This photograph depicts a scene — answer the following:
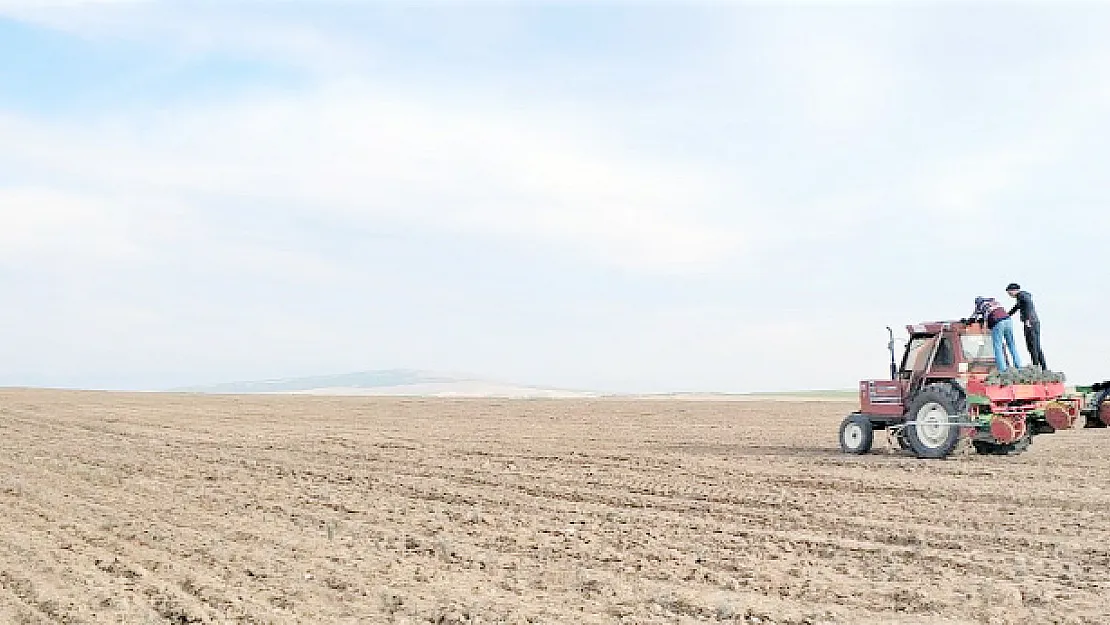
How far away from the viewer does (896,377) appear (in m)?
15.4

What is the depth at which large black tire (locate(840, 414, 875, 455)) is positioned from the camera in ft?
50.7

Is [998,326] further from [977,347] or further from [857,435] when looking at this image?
[857,435]

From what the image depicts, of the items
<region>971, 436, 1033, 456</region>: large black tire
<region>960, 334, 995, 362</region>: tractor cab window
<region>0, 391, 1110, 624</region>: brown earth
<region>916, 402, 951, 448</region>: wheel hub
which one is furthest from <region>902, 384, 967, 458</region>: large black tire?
<region>971, 436, 1033, 456</region>: large black tire

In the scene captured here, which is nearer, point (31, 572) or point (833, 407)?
point (31, 572)

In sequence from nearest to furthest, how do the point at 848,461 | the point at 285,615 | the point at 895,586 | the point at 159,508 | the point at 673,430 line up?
the point at 285,615 < the point at 895,586 < the point at 159,508 < the point at 848,461 < the point at 673,430

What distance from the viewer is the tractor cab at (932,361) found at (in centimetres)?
1461

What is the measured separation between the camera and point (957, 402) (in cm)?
1410

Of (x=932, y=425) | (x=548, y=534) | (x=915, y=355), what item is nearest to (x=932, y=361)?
(x=915, y=355)

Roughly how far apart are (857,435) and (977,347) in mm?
2101

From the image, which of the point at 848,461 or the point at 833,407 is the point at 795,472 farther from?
the point at 833,407

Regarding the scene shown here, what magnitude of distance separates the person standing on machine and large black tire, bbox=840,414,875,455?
2.01 metres

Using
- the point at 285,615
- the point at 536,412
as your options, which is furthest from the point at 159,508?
the point at 536,412

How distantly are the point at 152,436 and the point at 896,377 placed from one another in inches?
513

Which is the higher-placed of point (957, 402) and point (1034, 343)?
point (1034, 343)
